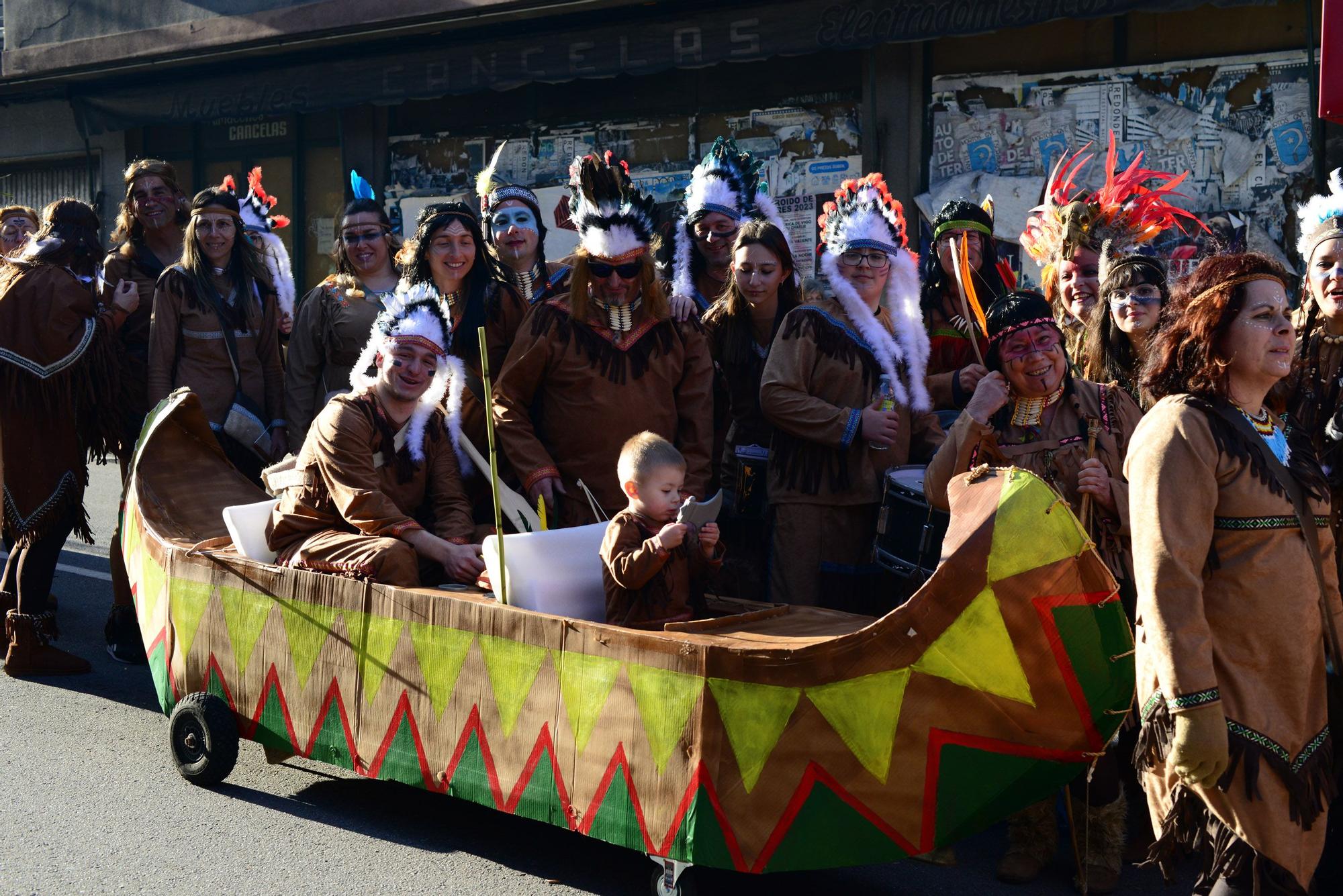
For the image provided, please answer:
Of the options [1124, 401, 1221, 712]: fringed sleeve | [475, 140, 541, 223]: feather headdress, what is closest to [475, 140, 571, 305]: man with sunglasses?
[475, 140, 541, 223]: feather headdress

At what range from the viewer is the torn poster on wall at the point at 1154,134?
9.61 meters

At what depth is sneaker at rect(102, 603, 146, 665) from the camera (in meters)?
6.81

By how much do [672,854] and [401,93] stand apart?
11369 millimetres

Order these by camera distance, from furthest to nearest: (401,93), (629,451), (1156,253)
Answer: (401,93) < (1156,253) < (629,451)

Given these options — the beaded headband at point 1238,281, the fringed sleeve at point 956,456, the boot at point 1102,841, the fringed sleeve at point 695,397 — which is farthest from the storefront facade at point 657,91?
the beaded headband at point 1238,281

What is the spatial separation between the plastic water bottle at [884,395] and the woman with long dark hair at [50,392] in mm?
3777

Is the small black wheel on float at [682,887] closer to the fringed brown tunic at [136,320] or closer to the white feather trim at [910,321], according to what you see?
the white feather trim at [910,321]

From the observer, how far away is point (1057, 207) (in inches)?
224

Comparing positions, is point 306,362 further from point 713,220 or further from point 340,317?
point 713,220

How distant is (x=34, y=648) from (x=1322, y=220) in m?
5.55

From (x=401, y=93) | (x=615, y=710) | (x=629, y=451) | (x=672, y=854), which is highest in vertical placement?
(x=401, y=93)

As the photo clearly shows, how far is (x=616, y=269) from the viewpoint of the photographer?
5434 mm

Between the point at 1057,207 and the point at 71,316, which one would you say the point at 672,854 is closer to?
the point at 1057,207

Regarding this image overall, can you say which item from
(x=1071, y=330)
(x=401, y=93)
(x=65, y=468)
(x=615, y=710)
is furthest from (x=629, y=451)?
(x=401, y=93)
